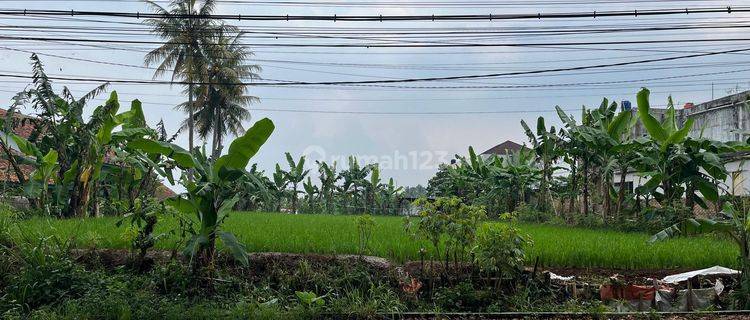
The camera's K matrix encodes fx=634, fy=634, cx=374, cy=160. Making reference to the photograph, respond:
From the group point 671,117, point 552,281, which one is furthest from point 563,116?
point 552,281

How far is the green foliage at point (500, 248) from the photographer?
7586mm

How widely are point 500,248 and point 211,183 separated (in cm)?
367

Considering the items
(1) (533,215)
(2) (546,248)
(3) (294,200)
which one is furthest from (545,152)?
(3) (294,200)

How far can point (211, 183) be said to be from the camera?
26.3ft

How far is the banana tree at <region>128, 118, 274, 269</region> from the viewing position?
312 inches

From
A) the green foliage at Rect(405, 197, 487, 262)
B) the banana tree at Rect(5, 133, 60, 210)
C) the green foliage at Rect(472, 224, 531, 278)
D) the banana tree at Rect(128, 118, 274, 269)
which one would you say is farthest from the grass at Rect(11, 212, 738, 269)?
the banana tree at Rect(5, 133, 60, 210)

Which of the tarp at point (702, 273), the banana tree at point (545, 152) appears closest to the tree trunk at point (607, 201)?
the banana tree at point (545, 152)

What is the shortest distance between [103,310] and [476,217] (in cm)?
445

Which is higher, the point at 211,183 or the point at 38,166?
the point at 38,166

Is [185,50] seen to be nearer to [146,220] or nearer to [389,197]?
[389,197]

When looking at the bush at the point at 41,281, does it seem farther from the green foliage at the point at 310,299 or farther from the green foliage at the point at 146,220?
the green foliage at the point at 310,299

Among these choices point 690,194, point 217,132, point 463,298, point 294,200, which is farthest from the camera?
point 217,132

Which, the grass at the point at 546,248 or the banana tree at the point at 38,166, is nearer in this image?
the grass at the point at 546,248

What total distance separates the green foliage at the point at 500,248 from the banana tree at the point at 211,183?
116 inches
